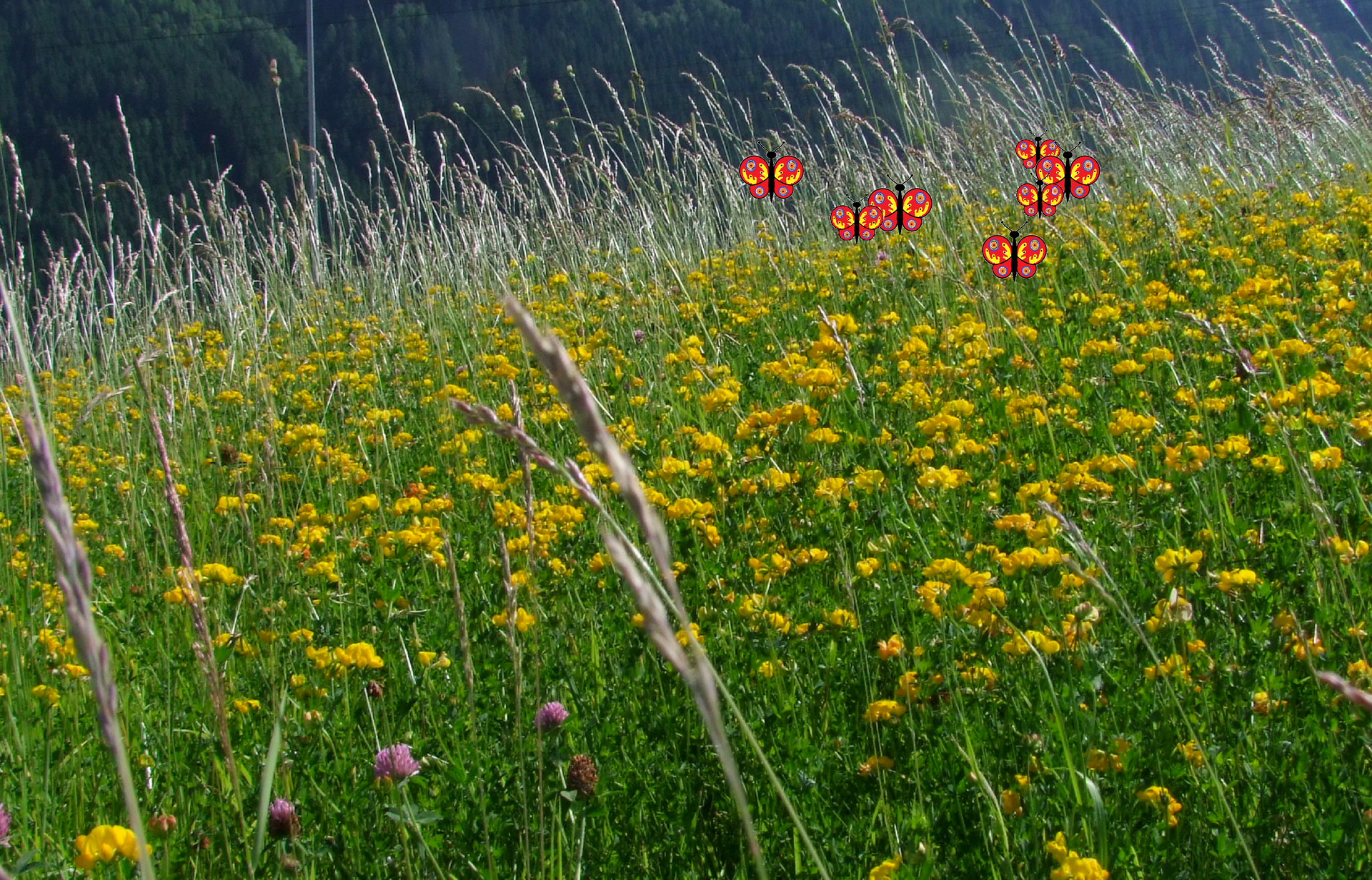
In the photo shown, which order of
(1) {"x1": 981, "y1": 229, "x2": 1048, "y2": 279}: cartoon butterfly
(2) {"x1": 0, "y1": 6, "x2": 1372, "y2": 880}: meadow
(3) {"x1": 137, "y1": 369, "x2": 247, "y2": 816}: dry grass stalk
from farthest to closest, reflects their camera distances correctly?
(1) {"x1": 981, "y1": 229, "x2": 1048, "y2": 279}: cartoon butterfly → (2) {"x1": 0, "y1": 6, "x2": 1372, "y2": 880}: meadow → (3) {"x1": 137, "y1": 369, "x2": 247, "y2": 816}: dry grass stalk

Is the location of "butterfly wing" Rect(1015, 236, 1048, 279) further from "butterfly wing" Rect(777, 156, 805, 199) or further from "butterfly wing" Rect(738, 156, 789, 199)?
"butterfly wing" Rect(777, 156, 805, 199)

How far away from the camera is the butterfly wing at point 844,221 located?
6012 mm

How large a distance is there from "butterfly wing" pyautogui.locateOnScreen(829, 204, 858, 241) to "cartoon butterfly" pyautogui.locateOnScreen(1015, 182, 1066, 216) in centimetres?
92

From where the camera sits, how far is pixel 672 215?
6.00 m

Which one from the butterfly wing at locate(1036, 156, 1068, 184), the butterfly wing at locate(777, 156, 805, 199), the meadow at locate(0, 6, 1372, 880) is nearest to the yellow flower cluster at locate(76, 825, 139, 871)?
the meadow at locate(0, 6, 1372, 880)

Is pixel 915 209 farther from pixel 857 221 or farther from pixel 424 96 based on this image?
pixel 424 96

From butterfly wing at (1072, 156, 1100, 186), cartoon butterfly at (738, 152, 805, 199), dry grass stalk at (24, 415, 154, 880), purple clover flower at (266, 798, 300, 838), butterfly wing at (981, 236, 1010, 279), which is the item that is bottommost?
purple clover flower at (266, 798, 300, 838)

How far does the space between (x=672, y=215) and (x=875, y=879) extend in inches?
199

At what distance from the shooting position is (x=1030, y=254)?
4906mm

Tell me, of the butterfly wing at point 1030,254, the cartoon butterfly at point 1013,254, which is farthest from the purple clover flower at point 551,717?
the butterfly wing at point 1030,254

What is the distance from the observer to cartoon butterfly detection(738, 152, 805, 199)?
6.71 meters

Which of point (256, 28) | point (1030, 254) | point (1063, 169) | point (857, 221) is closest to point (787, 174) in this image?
point (857, 221)

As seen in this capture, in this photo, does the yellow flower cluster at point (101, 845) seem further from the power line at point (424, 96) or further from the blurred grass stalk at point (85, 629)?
the power line at point (424, 96)

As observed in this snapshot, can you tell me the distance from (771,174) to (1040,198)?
6.91ft
